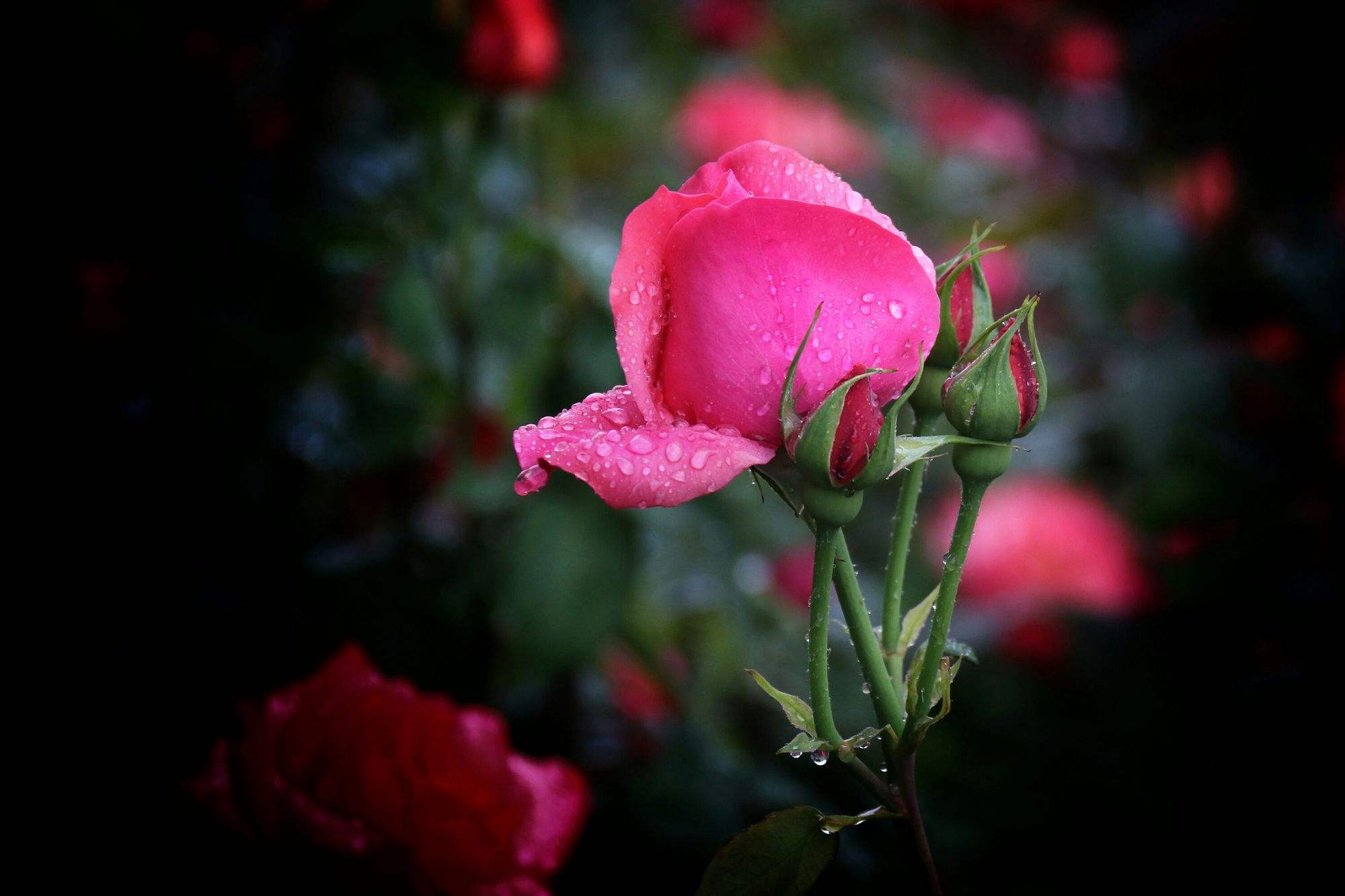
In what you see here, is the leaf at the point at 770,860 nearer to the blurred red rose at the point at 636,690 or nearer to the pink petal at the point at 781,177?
the pink petal at the point at 781,177

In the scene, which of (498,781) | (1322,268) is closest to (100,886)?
(498,781)

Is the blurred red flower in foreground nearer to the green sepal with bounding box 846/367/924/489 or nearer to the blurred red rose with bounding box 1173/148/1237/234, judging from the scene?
the green sepal with bounding box 846/367/924/489

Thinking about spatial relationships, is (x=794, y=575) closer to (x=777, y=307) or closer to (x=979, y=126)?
(x=777, y=307)

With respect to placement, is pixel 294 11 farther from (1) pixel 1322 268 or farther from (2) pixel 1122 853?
(1) pixel 1322 268

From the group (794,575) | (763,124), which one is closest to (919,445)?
(794,575)

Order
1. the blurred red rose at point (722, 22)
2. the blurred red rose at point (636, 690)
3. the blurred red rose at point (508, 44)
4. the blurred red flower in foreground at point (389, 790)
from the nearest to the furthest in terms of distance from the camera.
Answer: the blurred red flower in foreground at point (389, 790) < the blurred red rose at point (508, 44) < the blurred red rose at point (636, 690) < the blurred red rose at point (722, 22)

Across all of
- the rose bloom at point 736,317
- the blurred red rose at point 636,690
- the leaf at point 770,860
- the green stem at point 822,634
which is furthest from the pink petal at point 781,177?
the blurred red rose at point 636,690
